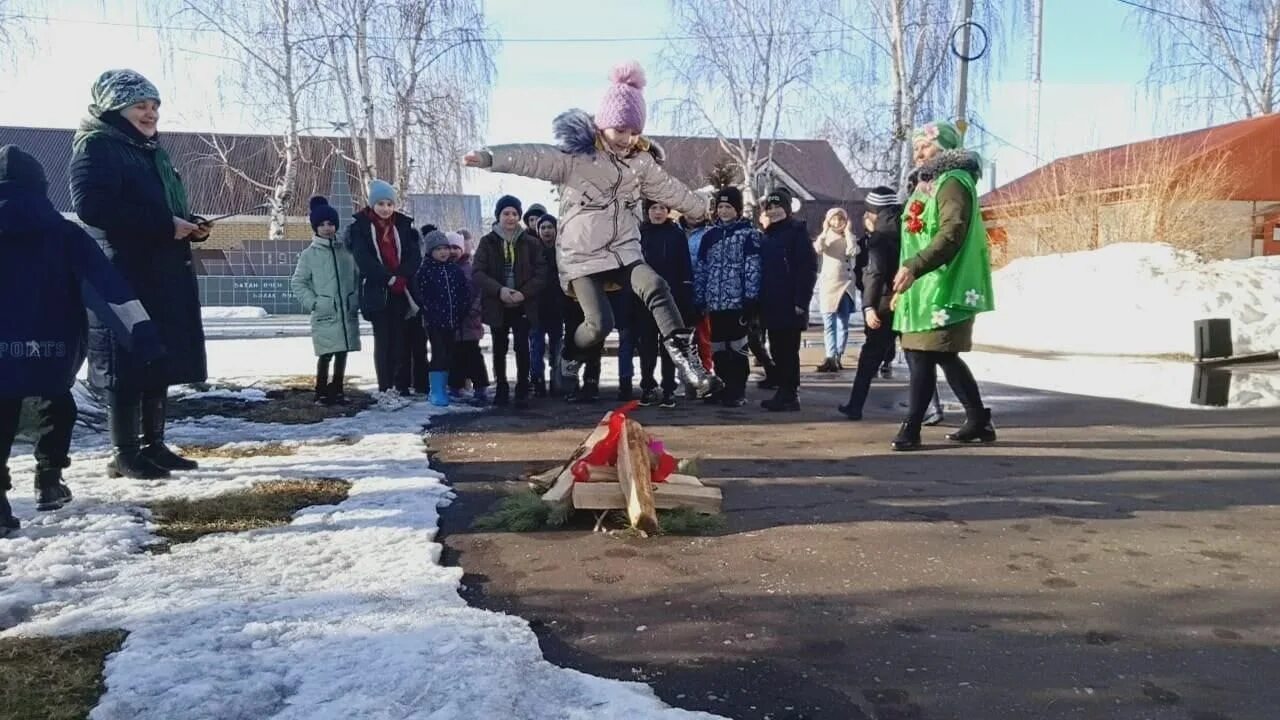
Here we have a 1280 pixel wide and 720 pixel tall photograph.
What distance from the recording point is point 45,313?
400 cm

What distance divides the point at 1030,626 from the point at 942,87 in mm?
26754

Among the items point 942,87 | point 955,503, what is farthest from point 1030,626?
point 942,87

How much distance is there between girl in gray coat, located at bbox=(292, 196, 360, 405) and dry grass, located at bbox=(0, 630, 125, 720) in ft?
17.0

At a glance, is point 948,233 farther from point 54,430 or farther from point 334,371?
point 334,371

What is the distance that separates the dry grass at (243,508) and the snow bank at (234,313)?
22460 mm

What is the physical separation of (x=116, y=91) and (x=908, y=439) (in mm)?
4823

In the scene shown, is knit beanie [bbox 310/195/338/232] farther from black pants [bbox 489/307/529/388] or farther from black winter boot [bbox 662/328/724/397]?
black winter boot [bbox 662/328/724/397]

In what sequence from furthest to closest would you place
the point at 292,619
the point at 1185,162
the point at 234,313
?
the point at 234,313 < the point at 1185,162 < the point at 292,619

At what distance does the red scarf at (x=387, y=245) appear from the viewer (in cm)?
797

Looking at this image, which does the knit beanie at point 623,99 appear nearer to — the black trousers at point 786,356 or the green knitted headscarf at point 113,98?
the green knitted headscarf at point 113,98

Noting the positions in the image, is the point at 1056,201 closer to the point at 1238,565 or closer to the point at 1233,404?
the point at 1233,404

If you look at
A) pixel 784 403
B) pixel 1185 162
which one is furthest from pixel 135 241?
pixel 1185 162

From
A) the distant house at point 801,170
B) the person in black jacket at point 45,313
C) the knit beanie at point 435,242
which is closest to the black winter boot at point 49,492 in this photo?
the person in black jacket at point 45,313

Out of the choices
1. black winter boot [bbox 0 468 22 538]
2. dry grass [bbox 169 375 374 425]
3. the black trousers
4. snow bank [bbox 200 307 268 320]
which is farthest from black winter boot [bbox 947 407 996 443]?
snow bank [bbox 200 307 268 320]
